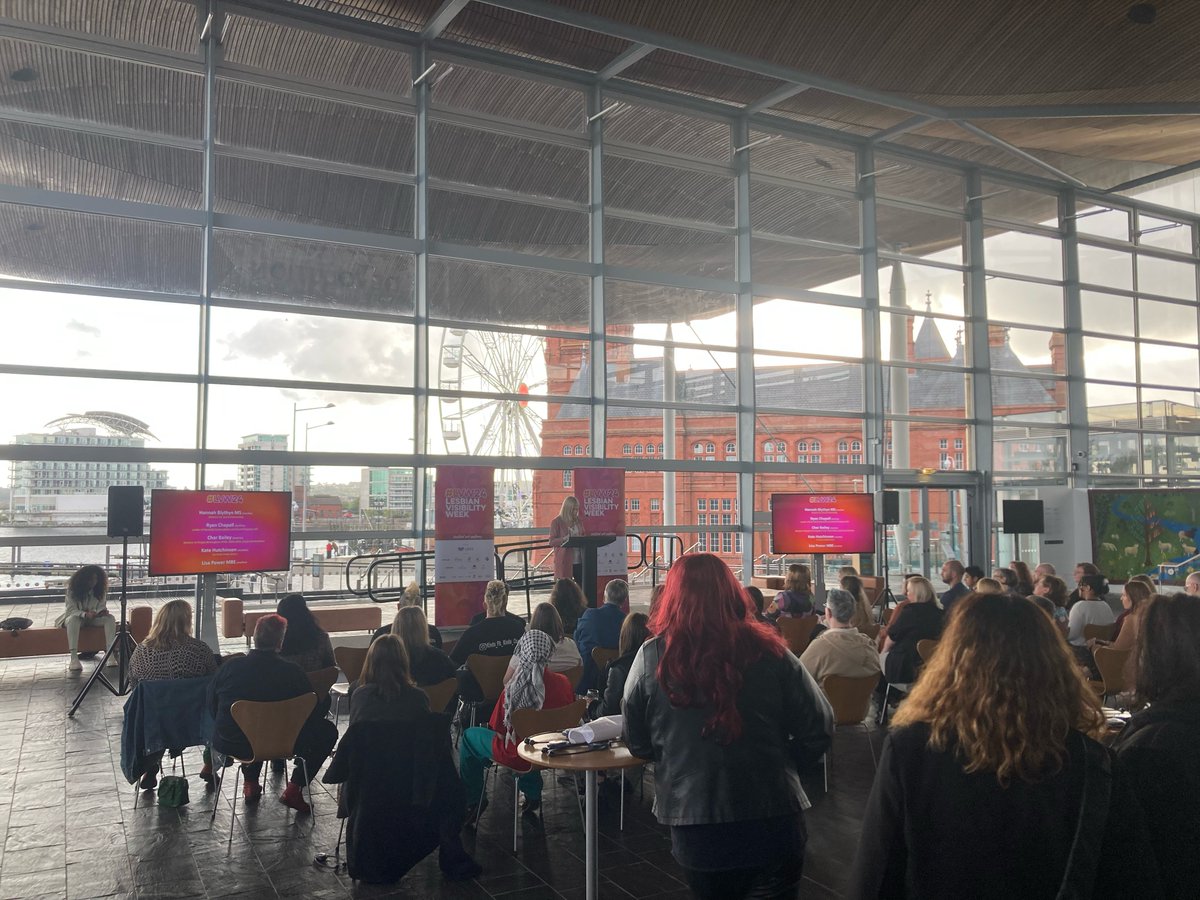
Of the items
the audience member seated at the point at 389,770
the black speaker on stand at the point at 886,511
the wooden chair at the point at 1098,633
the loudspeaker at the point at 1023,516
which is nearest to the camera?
the audience member seated at the point at 389,770

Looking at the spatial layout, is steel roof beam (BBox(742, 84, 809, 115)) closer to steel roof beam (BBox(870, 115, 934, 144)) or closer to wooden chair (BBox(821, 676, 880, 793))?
steel roof beam (BBox(870, 115, 934, 144))

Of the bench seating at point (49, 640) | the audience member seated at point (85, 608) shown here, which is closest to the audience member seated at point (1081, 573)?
the bench seating at point (49, 640)

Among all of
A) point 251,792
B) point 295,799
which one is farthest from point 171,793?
point 295,799

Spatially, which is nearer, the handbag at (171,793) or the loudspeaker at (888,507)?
the handbag at (171,793)

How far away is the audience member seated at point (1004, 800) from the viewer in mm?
1661

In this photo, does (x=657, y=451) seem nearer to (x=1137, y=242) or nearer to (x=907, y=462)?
(x=907, y=462)

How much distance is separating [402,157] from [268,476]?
398cm

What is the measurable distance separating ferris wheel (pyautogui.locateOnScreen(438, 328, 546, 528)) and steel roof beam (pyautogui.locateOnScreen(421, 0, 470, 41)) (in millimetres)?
3322

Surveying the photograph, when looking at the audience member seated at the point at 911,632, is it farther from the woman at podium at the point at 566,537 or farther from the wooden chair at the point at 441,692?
the wooden chair at the point at 441,692

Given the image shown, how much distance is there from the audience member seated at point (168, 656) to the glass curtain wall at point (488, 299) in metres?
4.13

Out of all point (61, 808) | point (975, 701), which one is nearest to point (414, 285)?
point (61, 808)

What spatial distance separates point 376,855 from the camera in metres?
4.03

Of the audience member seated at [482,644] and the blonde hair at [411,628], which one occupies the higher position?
the blonde hair at [411,628]

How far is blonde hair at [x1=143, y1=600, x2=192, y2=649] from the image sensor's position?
5590 mm
